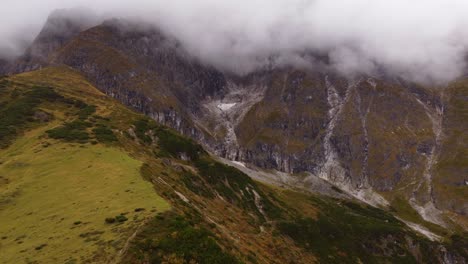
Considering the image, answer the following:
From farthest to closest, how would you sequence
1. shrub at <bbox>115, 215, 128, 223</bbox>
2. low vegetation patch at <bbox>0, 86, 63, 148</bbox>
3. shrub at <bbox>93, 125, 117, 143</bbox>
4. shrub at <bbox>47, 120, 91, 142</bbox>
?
low vegetation patch at <bbox>0, 86, 63, 148</bbox>
shrub at <bbox>93, 125, 117, 143</bbox>
shrub at <bbox>47, 120, 91, 142</bbox>
shrub at <bbox>115, 215, 128, 223</bbox>

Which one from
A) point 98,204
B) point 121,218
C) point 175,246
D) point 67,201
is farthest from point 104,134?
point 175,246

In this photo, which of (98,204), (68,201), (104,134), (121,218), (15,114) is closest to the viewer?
(121,218)

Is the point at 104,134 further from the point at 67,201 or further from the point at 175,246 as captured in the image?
the point at 175,246

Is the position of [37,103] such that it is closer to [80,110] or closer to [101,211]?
[80,110]

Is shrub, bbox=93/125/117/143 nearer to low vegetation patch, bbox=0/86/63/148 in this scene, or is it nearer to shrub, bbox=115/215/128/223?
low vegetation patch, bbox=0/86/63/148

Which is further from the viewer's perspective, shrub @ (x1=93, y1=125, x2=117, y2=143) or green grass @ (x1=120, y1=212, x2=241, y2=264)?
shrub @ (x1=93, y1=125, x2=117, y2=143)

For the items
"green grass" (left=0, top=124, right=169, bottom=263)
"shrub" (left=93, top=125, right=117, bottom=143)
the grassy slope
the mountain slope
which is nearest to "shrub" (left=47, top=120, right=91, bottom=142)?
the mountain slope

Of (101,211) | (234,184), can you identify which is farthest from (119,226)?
(234,184)

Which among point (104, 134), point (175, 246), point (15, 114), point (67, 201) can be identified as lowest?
point (67, 201)

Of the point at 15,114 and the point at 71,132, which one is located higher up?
the point at 15,114
